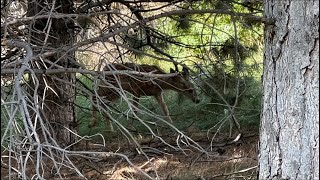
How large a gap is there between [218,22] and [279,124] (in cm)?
469

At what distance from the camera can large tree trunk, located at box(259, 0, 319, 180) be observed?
10.1 feet

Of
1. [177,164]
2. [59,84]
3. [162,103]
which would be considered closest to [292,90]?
[177,164]

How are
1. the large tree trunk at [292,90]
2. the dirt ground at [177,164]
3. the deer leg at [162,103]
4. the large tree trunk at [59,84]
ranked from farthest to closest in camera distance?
the deer leg at [162,103]
the large tree trunk at [59,84]
the dirt ground at [177,164]
the large tree trunk at [292,90]

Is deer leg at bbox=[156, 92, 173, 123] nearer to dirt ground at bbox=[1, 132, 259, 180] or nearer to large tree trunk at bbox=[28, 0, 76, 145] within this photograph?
dirt ground at bbox=[1, 132, 259, 180]

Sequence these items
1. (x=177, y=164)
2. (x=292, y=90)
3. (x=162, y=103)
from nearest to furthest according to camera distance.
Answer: (x=292, y=90) → (x=177, y=164) → (x=162, y=103)

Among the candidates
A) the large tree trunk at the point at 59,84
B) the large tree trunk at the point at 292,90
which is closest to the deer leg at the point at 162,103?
the large tree trunk at the point at 59,84

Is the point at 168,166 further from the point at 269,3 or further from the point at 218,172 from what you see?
the point at 269,3

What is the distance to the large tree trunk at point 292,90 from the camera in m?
3.09

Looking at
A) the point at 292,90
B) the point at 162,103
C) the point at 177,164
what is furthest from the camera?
the point at 162,103

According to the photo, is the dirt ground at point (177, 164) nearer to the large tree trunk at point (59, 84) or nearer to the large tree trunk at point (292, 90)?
the large tree trunk at point (59, 84)

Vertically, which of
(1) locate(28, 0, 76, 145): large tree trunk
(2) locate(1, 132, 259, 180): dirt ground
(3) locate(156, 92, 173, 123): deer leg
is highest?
(1) locate(28, 0, 76, 145): large tree trunk

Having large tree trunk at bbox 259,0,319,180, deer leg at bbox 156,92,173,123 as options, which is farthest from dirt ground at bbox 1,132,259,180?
large tree trunk at bbox 259,0,319,180

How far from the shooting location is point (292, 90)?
3164 millimetres

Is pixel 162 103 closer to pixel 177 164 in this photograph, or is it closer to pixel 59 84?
pixel 177 164
